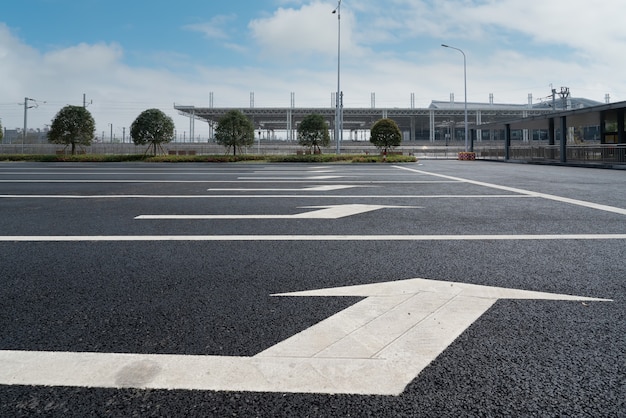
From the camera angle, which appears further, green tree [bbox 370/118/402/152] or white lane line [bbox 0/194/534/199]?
green tree [bbox 370/118/402/152]

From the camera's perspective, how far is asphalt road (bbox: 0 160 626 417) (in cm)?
146

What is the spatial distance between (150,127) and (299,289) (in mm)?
34625

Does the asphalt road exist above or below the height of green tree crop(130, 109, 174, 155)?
below

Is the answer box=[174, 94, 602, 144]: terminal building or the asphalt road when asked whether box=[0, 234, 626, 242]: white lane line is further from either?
box=[174, 94, 602, 144]: terminal building

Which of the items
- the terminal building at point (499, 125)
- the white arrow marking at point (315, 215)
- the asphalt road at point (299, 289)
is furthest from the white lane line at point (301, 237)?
the terminal building at point (499, 125)

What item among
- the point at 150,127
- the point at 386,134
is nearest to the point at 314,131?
the point at 386,134

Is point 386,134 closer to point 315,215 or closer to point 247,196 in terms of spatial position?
point 247,196

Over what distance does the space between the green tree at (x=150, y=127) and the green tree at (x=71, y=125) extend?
3.91 meters

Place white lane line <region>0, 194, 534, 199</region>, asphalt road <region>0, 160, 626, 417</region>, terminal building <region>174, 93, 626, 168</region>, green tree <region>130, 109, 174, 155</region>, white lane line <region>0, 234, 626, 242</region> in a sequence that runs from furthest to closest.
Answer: green tree <region>130, 109, 174, 155</region> < terminal building <region>174, 93, 626, 168</region> < white lane line <region>0, 194, 534, 199</region> < white lane line <region>0, 234, 626, 242</region> < asphalt road <region>0, 160, 626, 417</region>

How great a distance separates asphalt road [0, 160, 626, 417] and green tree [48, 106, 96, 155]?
32132 mm

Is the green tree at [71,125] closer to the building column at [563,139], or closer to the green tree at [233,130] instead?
the green tree at [233,130]

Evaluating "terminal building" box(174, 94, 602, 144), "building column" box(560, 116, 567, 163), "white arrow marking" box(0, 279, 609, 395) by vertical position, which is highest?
"terminal building" box(174, 94, 602, 144)

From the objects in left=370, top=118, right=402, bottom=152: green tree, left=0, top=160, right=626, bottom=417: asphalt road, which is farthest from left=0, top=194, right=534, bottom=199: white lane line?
left=370, top=118, right=402, bottom=152: green tree

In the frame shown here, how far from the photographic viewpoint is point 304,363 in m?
1.70
